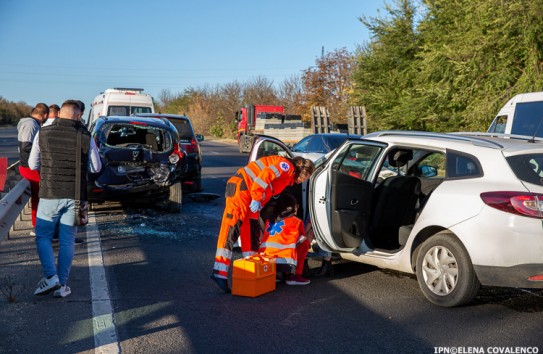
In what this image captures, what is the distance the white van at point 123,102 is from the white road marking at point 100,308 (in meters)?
13.9

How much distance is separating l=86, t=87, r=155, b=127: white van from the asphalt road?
14647 millimetres

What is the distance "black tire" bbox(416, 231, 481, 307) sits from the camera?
5469 mm

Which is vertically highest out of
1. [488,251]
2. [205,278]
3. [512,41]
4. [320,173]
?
[512,41]

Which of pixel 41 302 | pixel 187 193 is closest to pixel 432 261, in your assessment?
pixel 41 302

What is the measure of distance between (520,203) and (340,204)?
1946 mm

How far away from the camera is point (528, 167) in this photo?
214 inches

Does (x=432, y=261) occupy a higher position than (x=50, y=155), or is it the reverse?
(x=50, y=155)

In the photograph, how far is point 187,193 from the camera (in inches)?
537

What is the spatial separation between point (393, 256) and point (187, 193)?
793 cm

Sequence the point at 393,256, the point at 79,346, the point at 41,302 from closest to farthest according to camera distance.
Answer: the point at 79,346 < the point at 41,302 < the point at 393,256

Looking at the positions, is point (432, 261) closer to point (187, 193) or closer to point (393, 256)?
point (393, 256)

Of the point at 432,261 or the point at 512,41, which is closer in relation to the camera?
the point at 432,261

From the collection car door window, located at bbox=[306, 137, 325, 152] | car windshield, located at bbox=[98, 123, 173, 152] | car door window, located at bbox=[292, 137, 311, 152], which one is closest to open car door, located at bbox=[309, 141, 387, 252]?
car windshield, located at bbox=[98, 123, 173, 152]

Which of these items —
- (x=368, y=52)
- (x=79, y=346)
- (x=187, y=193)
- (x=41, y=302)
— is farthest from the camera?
(x=368, y=52)
